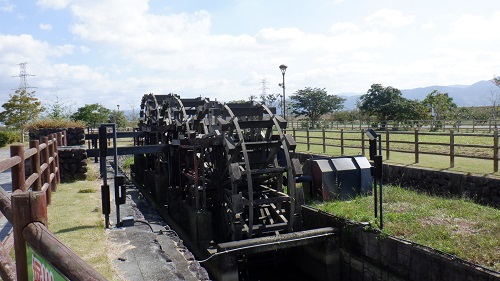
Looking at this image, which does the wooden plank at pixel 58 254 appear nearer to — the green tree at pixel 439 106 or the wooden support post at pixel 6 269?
the wooden support post at pixel 6 269

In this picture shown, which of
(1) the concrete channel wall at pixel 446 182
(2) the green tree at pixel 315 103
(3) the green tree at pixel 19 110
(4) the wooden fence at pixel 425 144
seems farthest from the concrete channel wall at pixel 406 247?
(2) the green tree at pixel 315 103

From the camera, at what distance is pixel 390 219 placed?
7.56 metres

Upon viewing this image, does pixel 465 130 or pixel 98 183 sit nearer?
pixel 98 183

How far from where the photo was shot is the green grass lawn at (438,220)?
19.8ft

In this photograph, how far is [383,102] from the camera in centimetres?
3528

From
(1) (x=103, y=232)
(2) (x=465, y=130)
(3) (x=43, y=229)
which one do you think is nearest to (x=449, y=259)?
(1) (x=103, y=232)

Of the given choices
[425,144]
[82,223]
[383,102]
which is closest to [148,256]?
[82,223]

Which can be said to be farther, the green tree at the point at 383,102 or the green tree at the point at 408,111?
the green tree at the point at 383,102

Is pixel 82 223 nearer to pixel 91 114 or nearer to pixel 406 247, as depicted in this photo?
pixel 406 247

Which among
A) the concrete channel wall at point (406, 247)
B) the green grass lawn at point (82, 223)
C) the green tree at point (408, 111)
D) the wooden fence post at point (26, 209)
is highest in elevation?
the green tree at point (408, 111)

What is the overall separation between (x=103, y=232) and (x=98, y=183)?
5.47m

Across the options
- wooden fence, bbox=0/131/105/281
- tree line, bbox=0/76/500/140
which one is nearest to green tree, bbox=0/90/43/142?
tree line, bbox=0/76/500/140

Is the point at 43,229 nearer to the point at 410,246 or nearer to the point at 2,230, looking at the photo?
the point at 2,230

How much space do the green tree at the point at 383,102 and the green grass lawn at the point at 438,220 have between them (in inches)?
1014
